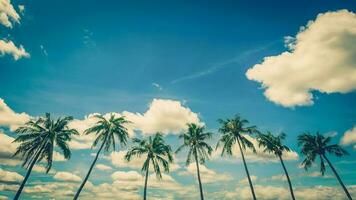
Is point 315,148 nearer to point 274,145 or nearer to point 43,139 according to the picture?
point 274,145

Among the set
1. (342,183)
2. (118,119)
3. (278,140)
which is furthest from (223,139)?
(342,183)

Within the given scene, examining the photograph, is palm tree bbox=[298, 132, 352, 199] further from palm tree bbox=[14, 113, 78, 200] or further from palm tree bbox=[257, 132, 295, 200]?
palm tree bbox=[14, 113, 78, 200]

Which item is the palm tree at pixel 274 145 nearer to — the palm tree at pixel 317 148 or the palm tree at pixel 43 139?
the palm tree at pixel 317 148

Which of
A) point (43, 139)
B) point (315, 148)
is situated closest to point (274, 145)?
point (315, 148)

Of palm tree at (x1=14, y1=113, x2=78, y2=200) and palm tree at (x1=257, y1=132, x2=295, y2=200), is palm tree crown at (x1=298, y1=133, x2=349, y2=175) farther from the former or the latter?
palm tree at (x1=14, y1=113, x2=78, y2=200)

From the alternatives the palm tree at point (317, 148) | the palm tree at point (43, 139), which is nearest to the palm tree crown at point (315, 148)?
the palm tree at point (317, 148)

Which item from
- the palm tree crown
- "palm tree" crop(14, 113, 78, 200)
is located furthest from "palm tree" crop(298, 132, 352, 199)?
"palm tree" crop(14, 113, 78, 200)

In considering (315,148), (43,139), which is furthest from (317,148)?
(43,139)

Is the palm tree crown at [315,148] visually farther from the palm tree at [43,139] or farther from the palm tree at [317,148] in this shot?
the palm tree at [43,139]

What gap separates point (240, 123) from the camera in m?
41.3

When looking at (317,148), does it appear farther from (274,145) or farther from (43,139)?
(43,139)

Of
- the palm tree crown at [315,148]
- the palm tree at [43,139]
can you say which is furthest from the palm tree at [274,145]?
the palm tree at [43,139]

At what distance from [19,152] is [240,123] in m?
32.4

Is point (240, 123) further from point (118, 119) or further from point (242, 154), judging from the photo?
point (118, 119)
